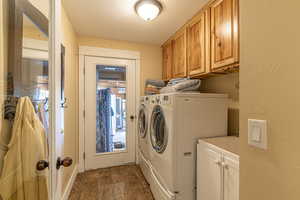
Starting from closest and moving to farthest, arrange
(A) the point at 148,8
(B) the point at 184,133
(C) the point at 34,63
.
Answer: (C) the point at 34,63, (B) the point at 184,133, (A) the point at 148,8

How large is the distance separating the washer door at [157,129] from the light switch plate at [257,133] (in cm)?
103

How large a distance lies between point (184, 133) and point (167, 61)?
1.63 meters

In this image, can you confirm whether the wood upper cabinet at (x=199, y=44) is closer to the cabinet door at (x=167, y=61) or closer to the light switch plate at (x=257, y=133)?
the cabinet door at (x=167, y=61)

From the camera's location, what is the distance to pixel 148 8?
1564 mm

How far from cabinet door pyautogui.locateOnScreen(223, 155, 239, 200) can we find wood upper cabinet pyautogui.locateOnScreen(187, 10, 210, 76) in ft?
3.28

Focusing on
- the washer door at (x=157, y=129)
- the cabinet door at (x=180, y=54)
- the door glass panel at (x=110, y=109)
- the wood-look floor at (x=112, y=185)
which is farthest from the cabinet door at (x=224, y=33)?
the wood-look floor at (x=112, y=185)

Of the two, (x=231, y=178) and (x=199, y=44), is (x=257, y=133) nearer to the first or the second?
(x=231, y=178)

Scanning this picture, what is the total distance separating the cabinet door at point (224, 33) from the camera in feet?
4.18

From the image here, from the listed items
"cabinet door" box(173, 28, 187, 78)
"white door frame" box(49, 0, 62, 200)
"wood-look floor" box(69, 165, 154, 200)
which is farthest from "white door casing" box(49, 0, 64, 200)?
"cabinet door" box(173, 28, 187, 78)

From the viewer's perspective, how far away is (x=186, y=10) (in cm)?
172

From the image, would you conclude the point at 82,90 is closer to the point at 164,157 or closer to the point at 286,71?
the point at 164,157

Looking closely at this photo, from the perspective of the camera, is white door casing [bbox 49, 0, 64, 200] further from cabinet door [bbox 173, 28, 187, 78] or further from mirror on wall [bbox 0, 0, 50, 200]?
cabinet door [bbox 173, 28, 187, 78]

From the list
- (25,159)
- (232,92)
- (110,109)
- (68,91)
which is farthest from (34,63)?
(232,92)

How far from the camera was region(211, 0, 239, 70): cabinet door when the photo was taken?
50.2 inches
